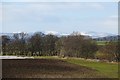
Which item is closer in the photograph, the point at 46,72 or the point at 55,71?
the point at 46,72

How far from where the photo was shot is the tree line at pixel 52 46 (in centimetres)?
2833

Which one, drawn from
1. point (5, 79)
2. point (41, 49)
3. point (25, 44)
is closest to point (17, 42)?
point (25, 44)

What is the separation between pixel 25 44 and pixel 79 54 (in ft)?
21.4

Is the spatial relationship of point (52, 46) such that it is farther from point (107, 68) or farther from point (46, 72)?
point (46, 72)

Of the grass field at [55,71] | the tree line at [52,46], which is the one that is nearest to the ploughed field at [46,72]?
the grass field at [55,71]

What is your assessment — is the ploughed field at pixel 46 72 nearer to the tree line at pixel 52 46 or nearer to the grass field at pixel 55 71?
the grass field at pixel 55 71

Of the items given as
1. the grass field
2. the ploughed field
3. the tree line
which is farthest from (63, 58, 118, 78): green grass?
A: the tree line

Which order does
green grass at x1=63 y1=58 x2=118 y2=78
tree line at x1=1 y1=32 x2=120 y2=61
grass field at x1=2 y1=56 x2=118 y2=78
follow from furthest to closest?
tree line at x1=1 y1=32 x2=120 y2=61
green grass at x1=63 y1=58 x2=118 y2=78
grass field at x1=2 y1=56 x2=118 y2=78

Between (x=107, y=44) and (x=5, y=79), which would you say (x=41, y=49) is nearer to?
(x=107, y=44)

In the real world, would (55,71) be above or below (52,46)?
below

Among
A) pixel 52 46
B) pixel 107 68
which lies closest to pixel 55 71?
pixel 107 68

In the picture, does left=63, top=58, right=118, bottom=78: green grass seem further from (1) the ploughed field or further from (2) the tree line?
(2) the tree line

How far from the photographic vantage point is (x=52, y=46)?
32344 mm

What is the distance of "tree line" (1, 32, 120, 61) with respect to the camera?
28.3 metres
